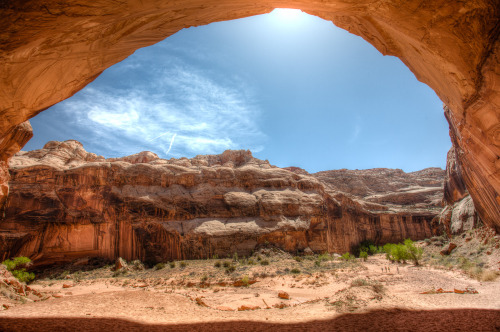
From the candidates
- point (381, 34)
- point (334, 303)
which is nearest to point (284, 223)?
point (334, 303)

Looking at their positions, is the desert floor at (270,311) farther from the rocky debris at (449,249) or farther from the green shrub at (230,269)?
the rocky debris at (449,249)

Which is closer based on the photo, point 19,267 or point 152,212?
point 19,267

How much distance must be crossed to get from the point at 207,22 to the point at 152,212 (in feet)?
78.1

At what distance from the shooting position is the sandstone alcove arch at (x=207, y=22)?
533cm

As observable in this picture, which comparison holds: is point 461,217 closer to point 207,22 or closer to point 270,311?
point 270,311

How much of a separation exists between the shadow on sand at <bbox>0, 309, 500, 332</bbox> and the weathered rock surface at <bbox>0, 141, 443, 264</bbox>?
2076 cm

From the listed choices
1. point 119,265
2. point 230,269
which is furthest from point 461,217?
point 119,265

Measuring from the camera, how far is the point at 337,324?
6340 millimetres

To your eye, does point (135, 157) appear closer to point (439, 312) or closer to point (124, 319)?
point (124, 319)

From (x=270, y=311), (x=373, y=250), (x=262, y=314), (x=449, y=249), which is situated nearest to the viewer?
(x=262, y=314)

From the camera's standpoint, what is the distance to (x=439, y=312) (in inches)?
275

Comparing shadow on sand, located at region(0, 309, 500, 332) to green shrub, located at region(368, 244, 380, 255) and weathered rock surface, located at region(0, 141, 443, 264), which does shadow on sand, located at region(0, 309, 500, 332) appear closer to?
weathered rock surface, located at region(0, 141, 443, 264)

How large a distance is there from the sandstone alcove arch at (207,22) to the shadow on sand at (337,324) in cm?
390

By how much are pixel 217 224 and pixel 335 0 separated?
25078 mm
